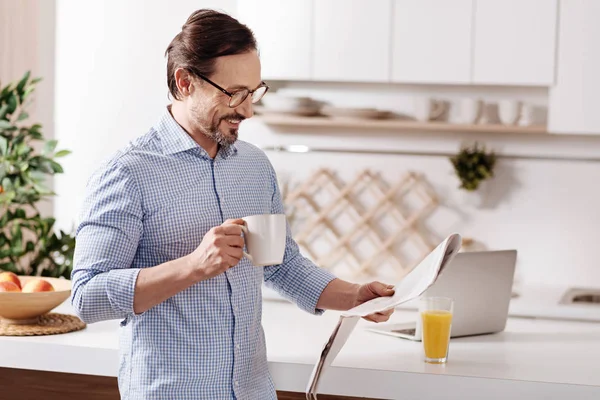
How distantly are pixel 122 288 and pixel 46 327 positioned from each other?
2.17 ft

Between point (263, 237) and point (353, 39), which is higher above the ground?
point (353, 39)

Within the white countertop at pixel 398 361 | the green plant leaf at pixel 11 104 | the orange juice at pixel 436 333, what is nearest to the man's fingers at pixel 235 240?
the white countertop at pixel 398 361

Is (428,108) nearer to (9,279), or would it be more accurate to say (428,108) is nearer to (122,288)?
(9,279)

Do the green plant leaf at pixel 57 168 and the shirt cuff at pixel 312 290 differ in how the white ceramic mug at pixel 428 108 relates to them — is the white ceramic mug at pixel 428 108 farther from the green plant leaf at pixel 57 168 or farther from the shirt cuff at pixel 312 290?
the shirt cuff at pixel 312 290

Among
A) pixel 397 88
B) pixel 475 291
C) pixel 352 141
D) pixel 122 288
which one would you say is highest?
pixel 397 88

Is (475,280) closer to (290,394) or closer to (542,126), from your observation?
(290,394)

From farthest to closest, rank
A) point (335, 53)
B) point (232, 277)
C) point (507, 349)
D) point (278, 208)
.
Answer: point (335, 53) → point (507, 349) → point (278, 208) → point (232, 277)

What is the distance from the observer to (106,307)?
1.44 m

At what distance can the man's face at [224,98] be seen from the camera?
1523mm

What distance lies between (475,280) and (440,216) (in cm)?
175

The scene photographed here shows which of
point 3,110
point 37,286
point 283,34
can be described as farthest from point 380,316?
point 283,34

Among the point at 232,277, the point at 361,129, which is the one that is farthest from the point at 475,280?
the point at 361,129

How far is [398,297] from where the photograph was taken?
→ 5.01 feet

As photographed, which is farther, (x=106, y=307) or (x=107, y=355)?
(x=107, y=355)
